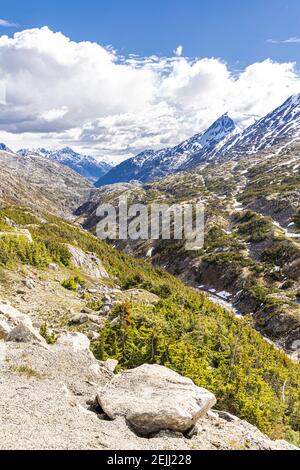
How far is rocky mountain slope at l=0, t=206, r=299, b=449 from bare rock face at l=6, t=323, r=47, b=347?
0.06 meters

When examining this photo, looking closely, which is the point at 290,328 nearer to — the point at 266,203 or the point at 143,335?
the point at 143,335

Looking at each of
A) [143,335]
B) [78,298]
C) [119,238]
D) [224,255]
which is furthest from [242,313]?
[119,238]

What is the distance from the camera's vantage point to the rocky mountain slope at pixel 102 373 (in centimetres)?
1430

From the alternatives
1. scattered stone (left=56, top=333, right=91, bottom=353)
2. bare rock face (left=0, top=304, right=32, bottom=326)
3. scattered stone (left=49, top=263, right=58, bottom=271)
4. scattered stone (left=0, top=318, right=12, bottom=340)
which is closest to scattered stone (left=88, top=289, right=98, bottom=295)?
scattered stone (left=49, top=263, right=58, bottom=271)

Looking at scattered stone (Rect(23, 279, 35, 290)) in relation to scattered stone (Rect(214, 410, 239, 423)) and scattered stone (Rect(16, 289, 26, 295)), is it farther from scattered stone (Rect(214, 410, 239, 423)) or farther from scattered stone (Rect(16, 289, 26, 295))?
scattered stone (Rect(214, 410, 239, 423))

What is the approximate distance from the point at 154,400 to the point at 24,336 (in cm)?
957

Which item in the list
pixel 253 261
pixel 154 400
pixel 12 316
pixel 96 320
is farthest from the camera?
pixel 253 261

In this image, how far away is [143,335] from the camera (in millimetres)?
25109

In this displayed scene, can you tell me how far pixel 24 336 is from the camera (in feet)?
70.2

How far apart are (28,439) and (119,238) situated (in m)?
181

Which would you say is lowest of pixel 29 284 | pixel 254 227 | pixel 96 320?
pixel 96 320

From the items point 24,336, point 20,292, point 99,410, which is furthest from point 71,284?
point 99,410

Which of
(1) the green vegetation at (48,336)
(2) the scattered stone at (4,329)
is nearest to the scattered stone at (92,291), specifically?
(1) the green vegetation at (48,336)

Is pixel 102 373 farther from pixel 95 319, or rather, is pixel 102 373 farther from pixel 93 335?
pixel 95 319
